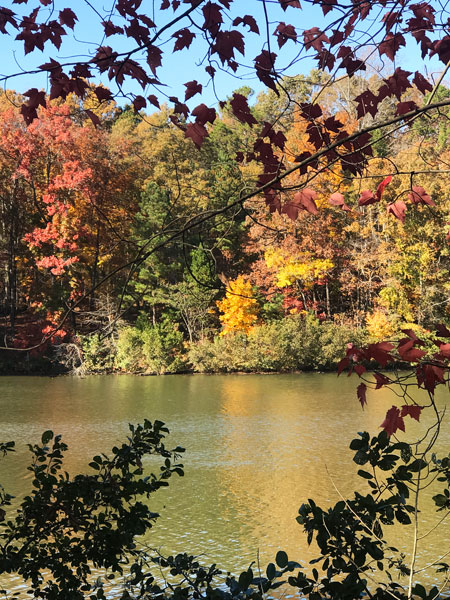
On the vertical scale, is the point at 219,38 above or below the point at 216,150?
below

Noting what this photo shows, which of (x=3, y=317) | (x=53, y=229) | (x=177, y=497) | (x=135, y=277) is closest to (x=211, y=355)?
(x=135, y=277)

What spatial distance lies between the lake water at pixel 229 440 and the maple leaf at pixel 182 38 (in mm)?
1231

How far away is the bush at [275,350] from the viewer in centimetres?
1850

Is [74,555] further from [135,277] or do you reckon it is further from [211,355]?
[135,277]

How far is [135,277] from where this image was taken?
20875mm

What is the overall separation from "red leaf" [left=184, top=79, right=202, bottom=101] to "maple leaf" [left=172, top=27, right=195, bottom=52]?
0.10 m

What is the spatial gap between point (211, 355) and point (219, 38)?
17.2m

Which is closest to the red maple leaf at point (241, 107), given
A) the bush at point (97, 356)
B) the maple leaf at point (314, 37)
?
the maple leaf at point (314, 37)

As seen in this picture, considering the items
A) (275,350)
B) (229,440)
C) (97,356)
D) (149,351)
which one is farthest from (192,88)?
(97,356)

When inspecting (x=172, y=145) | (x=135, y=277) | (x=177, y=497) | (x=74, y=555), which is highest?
(x=172, y=145)

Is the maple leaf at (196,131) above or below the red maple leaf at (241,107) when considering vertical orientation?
below

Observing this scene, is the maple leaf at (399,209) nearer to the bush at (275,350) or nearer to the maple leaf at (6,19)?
the maple leaf at (6,19)

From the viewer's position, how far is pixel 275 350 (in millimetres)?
18422

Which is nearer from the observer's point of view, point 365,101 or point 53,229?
point 365,101
